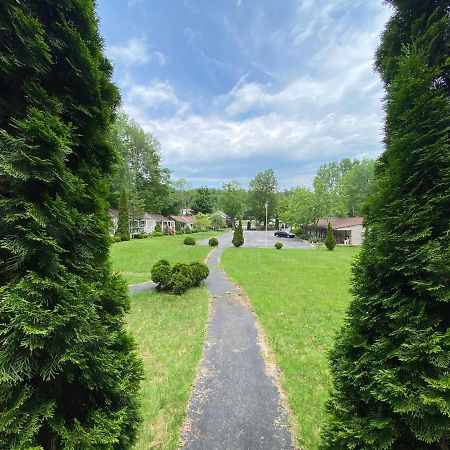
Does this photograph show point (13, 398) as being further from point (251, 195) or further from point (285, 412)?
point (251, 195)

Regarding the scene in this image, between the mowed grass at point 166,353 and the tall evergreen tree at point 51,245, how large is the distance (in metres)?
1.50

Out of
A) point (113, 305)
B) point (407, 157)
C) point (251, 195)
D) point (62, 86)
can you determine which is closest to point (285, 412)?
point (113, 305)

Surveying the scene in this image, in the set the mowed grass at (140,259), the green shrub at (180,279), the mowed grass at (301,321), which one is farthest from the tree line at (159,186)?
the green shrub at (180,279)

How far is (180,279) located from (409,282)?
31.8 ft

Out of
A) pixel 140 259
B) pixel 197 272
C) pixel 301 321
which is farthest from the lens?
pixel 140 259

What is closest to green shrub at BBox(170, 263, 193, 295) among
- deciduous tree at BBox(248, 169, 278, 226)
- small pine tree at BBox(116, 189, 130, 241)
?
small pine tree at BBox(116, 189, 130, 241)

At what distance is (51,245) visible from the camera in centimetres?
183

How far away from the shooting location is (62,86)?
219 cm

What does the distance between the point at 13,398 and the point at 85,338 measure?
0.51 m

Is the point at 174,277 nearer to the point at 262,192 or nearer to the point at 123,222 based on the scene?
the point at 123,222

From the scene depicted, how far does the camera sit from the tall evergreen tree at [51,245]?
5.61 feet

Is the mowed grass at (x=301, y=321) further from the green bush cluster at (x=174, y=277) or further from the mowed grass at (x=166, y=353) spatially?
the green bush cluster at (x=174, y=277)

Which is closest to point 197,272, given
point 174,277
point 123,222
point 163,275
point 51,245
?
point 174,277

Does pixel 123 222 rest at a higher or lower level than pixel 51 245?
lower
